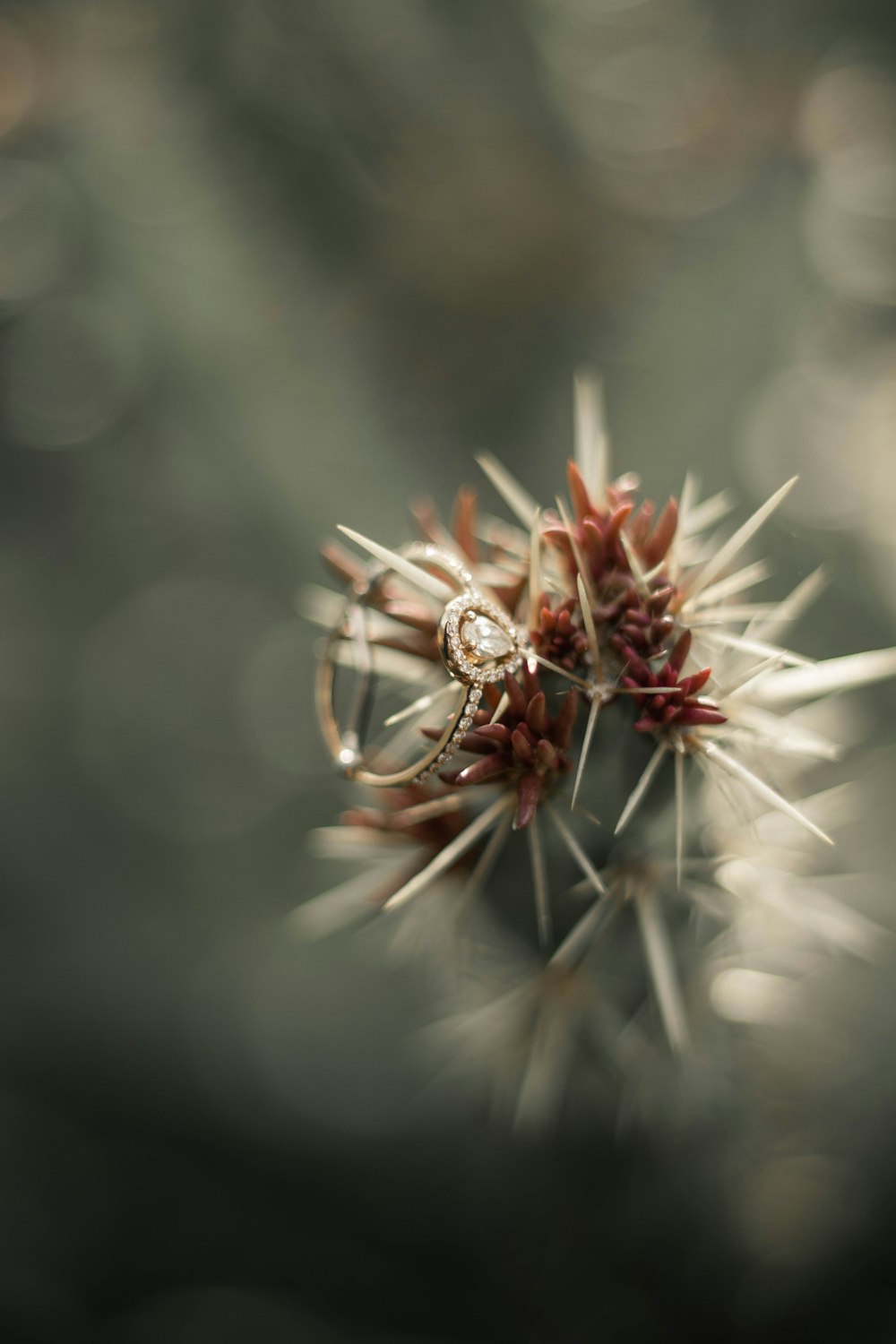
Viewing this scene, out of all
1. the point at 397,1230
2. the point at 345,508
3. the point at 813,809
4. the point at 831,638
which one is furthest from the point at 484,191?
the point at 397,1230

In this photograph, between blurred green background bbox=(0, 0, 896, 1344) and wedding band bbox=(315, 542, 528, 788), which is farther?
blurred green background bbox=(0, 0, 896, 1344)

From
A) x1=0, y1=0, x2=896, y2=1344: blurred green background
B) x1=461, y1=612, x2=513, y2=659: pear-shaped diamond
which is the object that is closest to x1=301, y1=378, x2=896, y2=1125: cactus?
x1=461, y1=612, x2=513, y2=659: pear-shaped diamond

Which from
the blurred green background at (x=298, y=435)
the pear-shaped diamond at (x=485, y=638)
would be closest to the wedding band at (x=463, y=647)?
the pear-shaped diamond at (x=485, y=638)

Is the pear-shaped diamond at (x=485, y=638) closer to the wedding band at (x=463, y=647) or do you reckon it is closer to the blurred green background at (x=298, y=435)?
the wedding band at (x=463, y=647)

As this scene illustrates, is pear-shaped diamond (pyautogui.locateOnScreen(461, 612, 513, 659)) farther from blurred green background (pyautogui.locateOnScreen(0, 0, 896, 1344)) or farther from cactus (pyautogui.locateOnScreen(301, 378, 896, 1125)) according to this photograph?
blurred green background (pyautogui.locateOnScreen(0, 0, 896, 1344))

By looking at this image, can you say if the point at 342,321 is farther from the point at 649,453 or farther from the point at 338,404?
the point at 649,453

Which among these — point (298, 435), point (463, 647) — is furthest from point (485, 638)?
point (298, 435)
